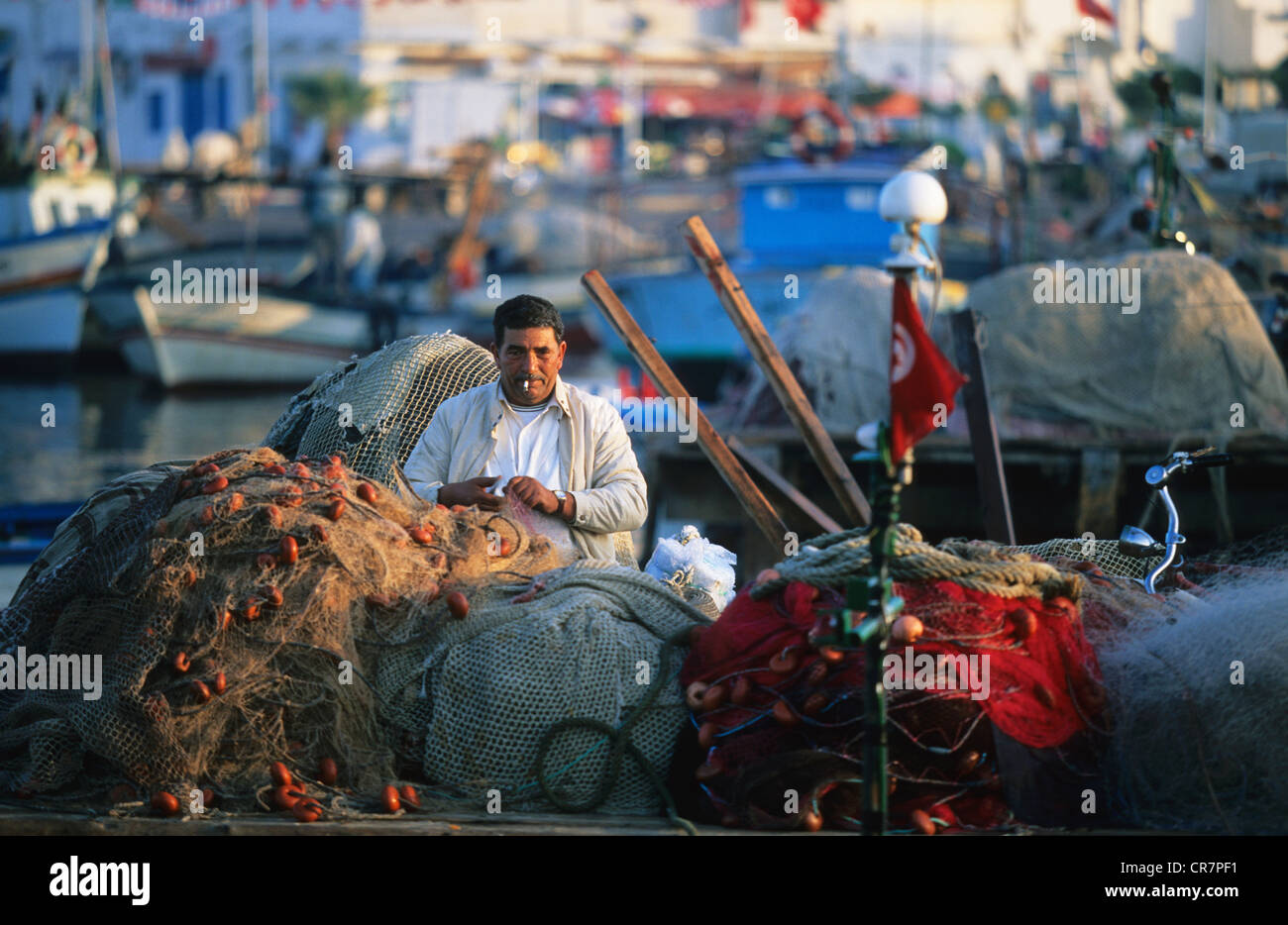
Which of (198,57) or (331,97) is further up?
(198,57)

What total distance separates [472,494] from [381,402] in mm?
1128

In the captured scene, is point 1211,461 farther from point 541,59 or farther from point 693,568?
point 541,59

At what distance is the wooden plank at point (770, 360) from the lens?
21.8ft

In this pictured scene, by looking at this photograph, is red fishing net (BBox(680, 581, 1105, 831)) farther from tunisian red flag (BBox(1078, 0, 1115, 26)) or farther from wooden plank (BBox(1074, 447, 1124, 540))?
tunisian red flag (BBox(1078, 0, 1115, 26))

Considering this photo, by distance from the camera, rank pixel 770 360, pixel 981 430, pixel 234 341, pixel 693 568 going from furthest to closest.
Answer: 1. pixel 234 341
2. pixel 981 430
3. pixel 770 360
4. pixel 693 568

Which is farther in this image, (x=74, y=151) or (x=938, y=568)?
(x=74, y=151)

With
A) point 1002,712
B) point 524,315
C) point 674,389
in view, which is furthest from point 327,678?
point 674,389

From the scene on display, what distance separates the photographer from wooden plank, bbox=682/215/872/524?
6637 millimetres

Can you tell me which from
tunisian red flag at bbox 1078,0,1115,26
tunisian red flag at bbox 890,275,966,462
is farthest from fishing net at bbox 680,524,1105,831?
tunisian red flag at bbox 1078,0,1115,26

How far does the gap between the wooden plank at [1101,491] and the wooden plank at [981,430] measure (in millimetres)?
1143

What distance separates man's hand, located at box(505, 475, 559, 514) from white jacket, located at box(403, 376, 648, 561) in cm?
22

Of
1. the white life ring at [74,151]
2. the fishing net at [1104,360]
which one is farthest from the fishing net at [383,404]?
the white life ring at [74,151]

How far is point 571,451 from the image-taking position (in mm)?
5711

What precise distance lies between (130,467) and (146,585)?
1402 cm
